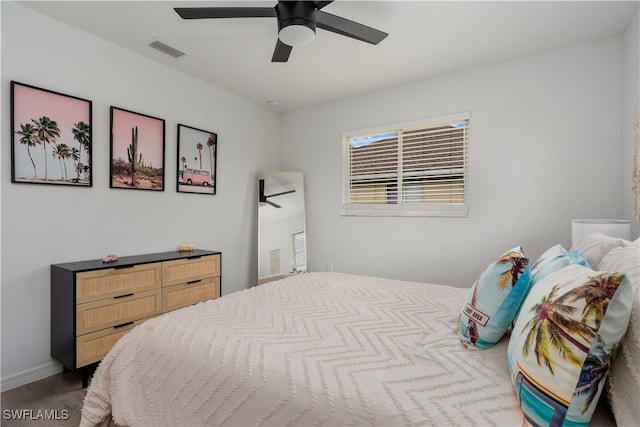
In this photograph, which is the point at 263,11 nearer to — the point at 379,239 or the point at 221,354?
the point at 221,354

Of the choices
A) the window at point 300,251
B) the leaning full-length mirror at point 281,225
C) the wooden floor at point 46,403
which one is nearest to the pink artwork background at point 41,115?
the wooden floor at point 46,403

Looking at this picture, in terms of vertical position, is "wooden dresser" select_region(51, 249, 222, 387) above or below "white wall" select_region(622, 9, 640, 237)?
below

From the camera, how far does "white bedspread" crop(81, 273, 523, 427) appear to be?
0.98 m

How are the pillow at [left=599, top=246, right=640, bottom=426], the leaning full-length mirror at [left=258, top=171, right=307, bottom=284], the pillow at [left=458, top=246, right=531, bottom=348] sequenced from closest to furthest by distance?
the pillow at [left=599, top=246, right=640, bottom=426] → the pillow at [left=458, top=246, right=531, bottom=348] → the leaning full-length mirror at [left=258, top=171, right=307, bottom=284]

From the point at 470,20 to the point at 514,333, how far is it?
7.68 ft

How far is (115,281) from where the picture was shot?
2.48 metres

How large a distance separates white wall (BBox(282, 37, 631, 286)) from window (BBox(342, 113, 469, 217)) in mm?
96

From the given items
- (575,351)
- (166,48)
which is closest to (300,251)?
(166,48)

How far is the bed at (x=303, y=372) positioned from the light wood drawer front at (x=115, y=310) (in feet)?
3.18

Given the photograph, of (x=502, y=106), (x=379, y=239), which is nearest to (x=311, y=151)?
(x=379, y=239)

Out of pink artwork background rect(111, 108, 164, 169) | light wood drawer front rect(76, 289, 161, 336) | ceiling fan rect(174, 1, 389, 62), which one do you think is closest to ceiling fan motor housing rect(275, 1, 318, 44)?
ceiling fan rect(174, 1, 389, 62)

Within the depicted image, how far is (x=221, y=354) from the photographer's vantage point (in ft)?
4.15

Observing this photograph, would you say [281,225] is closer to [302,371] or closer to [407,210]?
[407,210]

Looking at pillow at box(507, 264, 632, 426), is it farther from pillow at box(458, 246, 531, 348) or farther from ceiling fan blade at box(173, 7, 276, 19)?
ceiling fan blade at box(173, 7, 276, 19)
